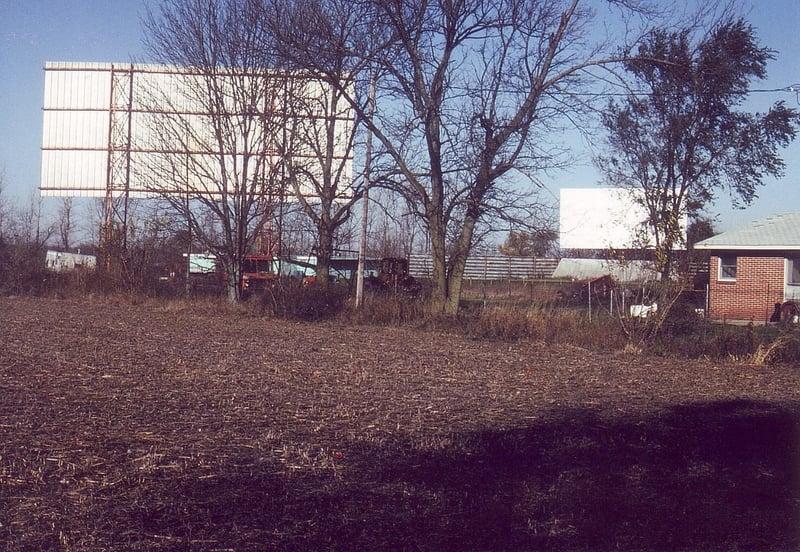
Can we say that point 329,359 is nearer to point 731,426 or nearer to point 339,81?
point 731,426

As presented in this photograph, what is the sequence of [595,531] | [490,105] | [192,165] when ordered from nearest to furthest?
[595,531], [490,105], [192,165]

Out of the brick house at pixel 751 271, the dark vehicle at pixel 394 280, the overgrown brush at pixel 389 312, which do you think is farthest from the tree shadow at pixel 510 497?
the brick house at pixel 751 271

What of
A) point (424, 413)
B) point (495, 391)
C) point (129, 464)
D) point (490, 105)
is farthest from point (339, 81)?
point (129, 464)

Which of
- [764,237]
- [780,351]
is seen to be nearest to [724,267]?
[764,237]

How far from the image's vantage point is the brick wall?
27.0m

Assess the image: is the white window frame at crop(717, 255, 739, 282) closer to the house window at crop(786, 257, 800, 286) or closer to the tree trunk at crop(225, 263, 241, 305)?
the house window at crop(786, 257, 800, 286)

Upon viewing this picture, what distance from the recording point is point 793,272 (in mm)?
27406

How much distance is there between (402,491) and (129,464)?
71.1 inches

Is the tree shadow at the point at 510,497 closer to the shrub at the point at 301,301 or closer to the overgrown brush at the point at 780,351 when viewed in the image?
the overgrown brush at the point at 780,351

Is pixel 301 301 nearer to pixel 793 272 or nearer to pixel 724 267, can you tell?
pixel 724 267

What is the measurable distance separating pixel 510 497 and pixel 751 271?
81.8ft

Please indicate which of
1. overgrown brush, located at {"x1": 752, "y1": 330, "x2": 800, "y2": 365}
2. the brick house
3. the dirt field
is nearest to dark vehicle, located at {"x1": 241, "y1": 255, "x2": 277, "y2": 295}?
the dirt field

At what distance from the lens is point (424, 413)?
25.1 feet

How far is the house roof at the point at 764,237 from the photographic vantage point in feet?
87.8
